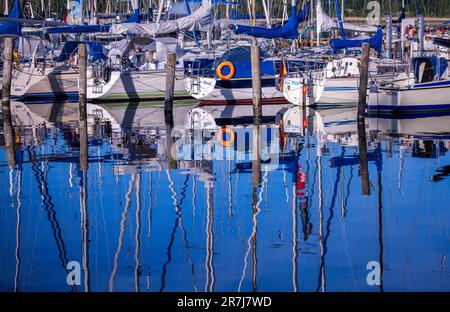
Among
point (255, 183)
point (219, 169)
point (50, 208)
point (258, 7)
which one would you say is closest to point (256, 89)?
point (219, 169)

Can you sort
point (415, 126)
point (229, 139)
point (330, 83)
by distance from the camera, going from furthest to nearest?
1. point (330, 83)
2. point (415, 126)
3. point (229, 139)

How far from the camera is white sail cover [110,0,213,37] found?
49.2 m

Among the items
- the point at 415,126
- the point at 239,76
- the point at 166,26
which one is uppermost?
the point at 166,26

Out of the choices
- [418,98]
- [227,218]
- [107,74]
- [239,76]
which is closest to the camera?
[227,218]

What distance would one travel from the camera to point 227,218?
17.9 metres

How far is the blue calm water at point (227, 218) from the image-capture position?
14094 millimetres

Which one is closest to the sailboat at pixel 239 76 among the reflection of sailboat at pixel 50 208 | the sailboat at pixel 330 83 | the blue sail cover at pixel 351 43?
the sailboat at pixel 330 83

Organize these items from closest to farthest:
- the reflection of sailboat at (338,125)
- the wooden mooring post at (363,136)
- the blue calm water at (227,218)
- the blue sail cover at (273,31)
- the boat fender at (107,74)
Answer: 1. the blue calm water at (227,218)
2. the wooden mooring post at (363,136)
3. the reflection of sailboat at (338,125)
4. the blue sail cover at (273,31)
5. the boat fender at (107,74)

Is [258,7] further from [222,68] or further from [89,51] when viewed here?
[222,68]

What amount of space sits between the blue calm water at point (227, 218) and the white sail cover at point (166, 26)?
20.0 metres

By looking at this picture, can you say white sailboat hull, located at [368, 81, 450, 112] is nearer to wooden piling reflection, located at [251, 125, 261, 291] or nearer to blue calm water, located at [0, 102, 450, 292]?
wooden piling reflection, located at [251, 125, 261, 291]

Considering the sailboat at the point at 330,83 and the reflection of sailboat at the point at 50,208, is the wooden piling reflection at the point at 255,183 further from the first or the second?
the sailboat at the point at 330,83

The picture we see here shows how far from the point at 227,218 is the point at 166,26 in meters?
32.3

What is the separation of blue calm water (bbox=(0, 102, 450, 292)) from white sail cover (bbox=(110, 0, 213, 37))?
1999 centimetres
